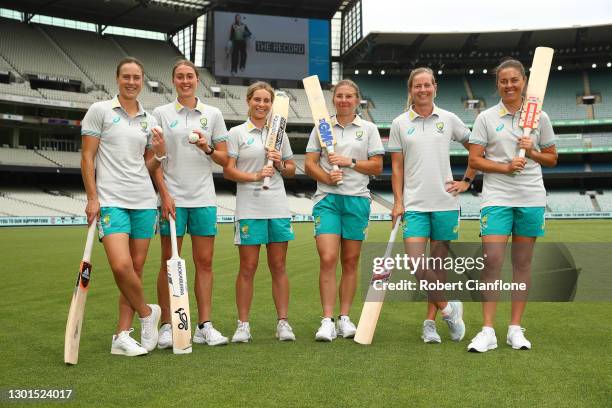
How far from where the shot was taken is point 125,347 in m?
4.24

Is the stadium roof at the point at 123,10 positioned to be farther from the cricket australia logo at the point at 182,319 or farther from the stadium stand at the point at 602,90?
the cricket australia logo at the point at 182,319

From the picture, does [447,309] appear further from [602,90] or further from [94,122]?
[602,90]

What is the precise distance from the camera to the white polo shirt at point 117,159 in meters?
4.30

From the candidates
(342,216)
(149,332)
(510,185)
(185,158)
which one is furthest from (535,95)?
(149,332)

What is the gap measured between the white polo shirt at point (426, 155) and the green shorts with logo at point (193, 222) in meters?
1.54

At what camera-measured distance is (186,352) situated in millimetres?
4348

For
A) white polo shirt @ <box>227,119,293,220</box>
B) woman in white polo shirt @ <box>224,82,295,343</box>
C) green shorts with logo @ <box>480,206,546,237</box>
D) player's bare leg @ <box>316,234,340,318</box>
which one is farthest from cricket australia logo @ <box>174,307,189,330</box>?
green shorts with logo @ <box>480,206,546,237</box>

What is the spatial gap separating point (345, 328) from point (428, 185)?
1.34m

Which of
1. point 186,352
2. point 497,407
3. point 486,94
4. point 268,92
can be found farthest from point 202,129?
point 486,94

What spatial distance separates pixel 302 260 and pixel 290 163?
22.4 ft

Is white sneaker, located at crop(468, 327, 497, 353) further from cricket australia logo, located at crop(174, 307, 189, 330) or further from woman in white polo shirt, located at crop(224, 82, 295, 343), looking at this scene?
cricket australia logo, located at crop(174, 307, 189, 330)

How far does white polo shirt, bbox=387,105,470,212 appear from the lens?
4715mm

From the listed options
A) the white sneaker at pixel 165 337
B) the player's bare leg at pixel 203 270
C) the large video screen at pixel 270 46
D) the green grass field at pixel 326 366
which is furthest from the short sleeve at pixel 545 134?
the large video screen at pixel 270 46

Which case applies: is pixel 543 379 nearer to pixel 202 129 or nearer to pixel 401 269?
pixel 401 269
